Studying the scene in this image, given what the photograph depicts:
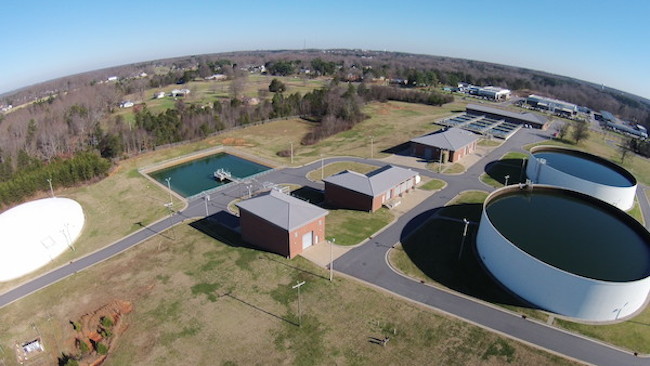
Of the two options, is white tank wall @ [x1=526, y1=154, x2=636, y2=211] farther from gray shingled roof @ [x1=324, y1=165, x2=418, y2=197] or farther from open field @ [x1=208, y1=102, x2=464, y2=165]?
open field @ [x1=208, y1=102, x2=464, y2=165]

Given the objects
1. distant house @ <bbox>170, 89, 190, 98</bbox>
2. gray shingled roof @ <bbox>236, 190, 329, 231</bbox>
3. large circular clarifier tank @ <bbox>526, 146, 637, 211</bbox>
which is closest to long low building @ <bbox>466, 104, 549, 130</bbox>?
large circular clarifier tank @ <bbox>526, 146, 637, 211</bbox>

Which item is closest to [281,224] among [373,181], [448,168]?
[373,181]

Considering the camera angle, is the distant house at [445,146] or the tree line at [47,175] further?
the distant house at [445,146]

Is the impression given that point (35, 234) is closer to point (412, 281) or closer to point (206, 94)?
point (412, 281)

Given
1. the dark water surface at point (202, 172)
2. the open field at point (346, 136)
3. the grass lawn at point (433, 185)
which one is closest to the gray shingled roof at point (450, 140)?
the open field at point (346, 136)

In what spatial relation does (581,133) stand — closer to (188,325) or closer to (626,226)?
(626,226)

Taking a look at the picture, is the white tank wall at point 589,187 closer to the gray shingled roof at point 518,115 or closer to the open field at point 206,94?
the gray shingled roof at point 518,115
